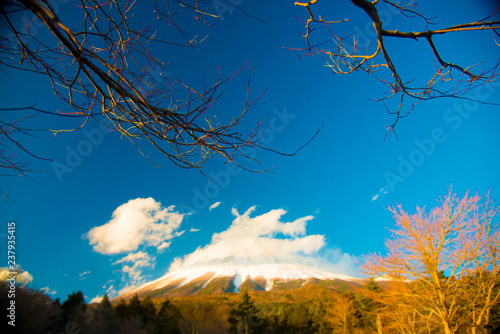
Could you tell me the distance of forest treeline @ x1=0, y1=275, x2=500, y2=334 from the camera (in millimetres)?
8992

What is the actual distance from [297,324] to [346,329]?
740 cm

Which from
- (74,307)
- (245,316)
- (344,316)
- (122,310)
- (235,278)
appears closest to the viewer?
(74,307)

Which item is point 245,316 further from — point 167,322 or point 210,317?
point 167,322

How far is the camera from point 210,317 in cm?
1997

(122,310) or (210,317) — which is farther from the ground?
(122,310)

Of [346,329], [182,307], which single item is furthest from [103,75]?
[346,329]

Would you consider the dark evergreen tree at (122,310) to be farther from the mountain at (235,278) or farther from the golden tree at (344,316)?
Result: the mountain at (235,278)

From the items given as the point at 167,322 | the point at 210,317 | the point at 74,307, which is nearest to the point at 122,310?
the point at 74,307

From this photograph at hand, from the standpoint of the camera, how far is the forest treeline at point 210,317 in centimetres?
899

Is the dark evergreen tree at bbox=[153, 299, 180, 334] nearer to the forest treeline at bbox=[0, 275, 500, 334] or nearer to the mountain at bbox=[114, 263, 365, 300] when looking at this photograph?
the forest treeline at bbox=[0, 275, 500, 334]

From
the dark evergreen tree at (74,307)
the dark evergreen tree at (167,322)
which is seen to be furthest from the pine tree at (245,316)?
the dark evergreen tree at (74,307)

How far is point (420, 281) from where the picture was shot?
289 inches

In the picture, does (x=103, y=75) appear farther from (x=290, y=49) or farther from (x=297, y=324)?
(x=297, y=324)

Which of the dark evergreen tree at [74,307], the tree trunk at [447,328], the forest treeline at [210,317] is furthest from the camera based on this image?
the dark evergreen tree at [74,307]
